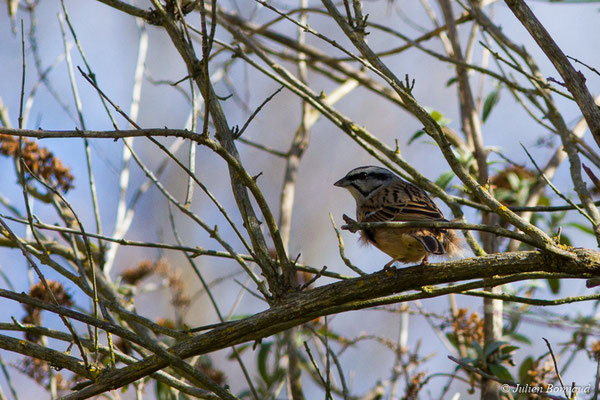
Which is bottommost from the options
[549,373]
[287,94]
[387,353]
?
[549,373]

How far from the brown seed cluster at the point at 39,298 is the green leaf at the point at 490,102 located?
3.61m

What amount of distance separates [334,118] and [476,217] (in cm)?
210

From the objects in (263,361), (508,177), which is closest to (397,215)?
(508,177)

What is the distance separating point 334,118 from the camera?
3.97 meters

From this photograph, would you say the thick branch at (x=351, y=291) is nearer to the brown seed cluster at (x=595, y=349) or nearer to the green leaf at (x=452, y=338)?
the brown seed cluster at (x=595, y=349)

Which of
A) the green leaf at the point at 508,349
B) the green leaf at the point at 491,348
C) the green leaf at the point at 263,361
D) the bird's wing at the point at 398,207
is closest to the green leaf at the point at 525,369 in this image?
the green leaf at the point at 508,349

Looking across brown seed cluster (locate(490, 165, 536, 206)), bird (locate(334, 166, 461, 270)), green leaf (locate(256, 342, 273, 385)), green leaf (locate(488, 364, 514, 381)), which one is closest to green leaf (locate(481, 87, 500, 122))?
brown seed cluster (locate(490, 165, 536, 206))

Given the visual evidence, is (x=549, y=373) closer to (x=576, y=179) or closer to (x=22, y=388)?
(x=576, y=179)

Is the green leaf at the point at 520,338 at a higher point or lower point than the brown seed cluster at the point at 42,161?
lower

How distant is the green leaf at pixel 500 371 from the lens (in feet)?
13.7

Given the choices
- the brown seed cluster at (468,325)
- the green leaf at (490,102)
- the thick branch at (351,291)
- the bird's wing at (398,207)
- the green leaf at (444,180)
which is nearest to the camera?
the thick branch at (351,291)

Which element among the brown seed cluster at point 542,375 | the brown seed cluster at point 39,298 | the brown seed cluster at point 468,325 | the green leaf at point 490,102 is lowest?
the brown seed cluster at point 542,375

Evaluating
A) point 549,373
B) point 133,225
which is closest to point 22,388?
point 133,225

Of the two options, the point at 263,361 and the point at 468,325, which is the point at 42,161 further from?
the point at 468,325
